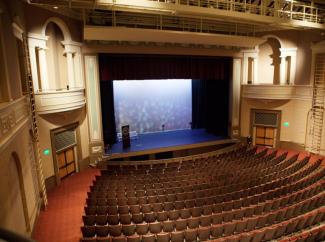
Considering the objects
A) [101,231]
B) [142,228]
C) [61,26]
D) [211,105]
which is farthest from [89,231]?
[211,105]

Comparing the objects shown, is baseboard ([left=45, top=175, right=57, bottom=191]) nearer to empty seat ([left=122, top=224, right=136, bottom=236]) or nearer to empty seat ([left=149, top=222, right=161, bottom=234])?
empty seat ([left=122, top=224, right=136, bottom=236])

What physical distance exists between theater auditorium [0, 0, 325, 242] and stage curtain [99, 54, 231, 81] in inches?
2.3

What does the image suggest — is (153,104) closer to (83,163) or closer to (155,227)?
(83,163)

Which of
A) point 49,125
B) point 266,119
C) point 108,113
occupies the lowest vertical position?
point 266,119

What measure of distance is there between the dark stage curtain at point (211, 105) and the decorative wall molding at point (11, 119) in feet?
37.4

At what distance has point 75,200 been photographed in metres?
8.73

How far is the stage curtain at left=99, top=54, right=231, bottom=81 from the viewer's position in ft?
40.5

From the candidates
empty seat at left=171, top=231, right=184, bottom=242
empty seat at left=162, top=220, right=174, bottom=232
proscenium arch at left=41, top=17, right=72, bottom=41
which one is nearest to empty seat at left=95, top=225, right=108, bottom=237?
empty seat at left=162, top=220, right=174, bottom=232

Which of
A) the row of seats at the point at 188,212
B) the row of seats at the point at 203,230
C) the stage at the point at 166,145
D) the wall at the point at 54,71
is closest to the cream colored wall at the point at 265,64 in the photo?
the stage at the point at 166,145

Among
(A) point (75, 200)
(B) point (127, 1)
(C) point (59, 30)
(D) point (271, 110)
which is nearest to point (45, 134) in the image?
(A) point (75, 200)

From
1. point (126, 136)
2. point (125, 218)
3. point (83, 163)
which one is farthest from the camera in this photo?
point (126, 136)

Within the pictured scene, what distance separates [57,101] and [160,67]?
5.98 meters

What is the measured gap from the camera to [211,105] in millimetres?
16547

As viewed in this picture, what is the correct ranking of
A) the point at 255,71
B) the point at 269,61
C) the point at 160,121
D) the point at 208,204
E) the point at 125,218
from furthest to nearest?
1. the point at 160,121
2. the point at 255,71
3. the point at 269,61
4. the point at 208,204
5. the point at 125,218
